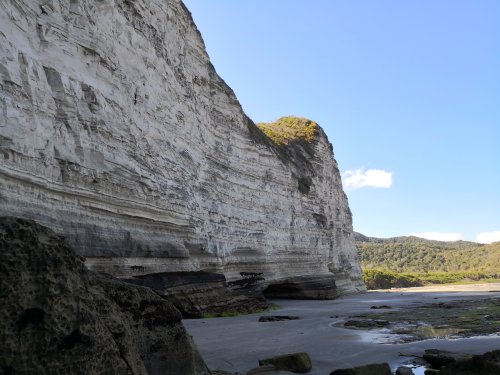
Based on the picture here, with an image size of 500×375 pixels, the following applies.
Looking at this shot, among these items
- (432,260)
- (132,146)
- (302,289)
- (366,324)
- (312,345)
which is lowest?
(432,260)

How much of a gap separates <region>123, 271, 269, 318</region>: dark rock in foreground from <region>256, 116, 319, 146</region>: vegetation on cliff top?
1772cm

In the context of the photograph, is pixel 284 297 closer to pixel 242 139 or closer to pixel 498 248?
pixel 242 139

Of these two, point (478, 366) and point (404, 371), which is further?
point (404, 371)

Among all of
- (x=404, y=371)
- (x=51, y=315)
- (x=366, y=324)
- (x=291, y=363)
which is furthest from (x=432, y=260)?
(x=51, y=315)

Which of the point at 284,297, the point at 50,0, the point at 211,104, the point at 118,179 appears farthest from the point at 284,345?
the point at 284,297

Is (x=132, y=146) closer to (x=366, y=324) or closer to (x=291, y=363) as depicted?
(x=291, y=363)

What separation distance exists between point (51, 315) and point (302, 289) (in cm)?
2558

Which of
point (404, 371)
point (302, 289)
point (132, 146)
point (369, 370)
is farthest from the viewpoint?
point (302, 289)

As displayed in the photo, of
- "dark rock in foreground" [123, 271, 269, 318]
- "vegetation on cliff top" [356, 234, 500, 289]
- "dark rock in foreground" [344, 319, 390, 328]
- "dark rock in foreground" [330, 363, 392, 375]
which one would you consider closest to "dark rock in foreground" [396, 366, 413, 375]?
"dark rock in foreground" [330, 363, 392, 375]

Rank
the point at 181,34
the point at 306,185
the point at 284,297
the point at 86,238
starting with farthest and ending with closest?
the point at 306,185, the point at 284,297, the point at 181,34, the point at 86,238

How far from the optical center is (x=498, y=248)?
96188mm

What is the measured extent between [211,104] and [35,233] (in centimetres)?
1812

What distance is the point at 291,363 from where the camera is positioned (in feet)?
22.4

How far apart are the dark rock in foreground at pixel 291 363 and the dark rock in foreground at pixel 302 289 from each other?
20.1 m
